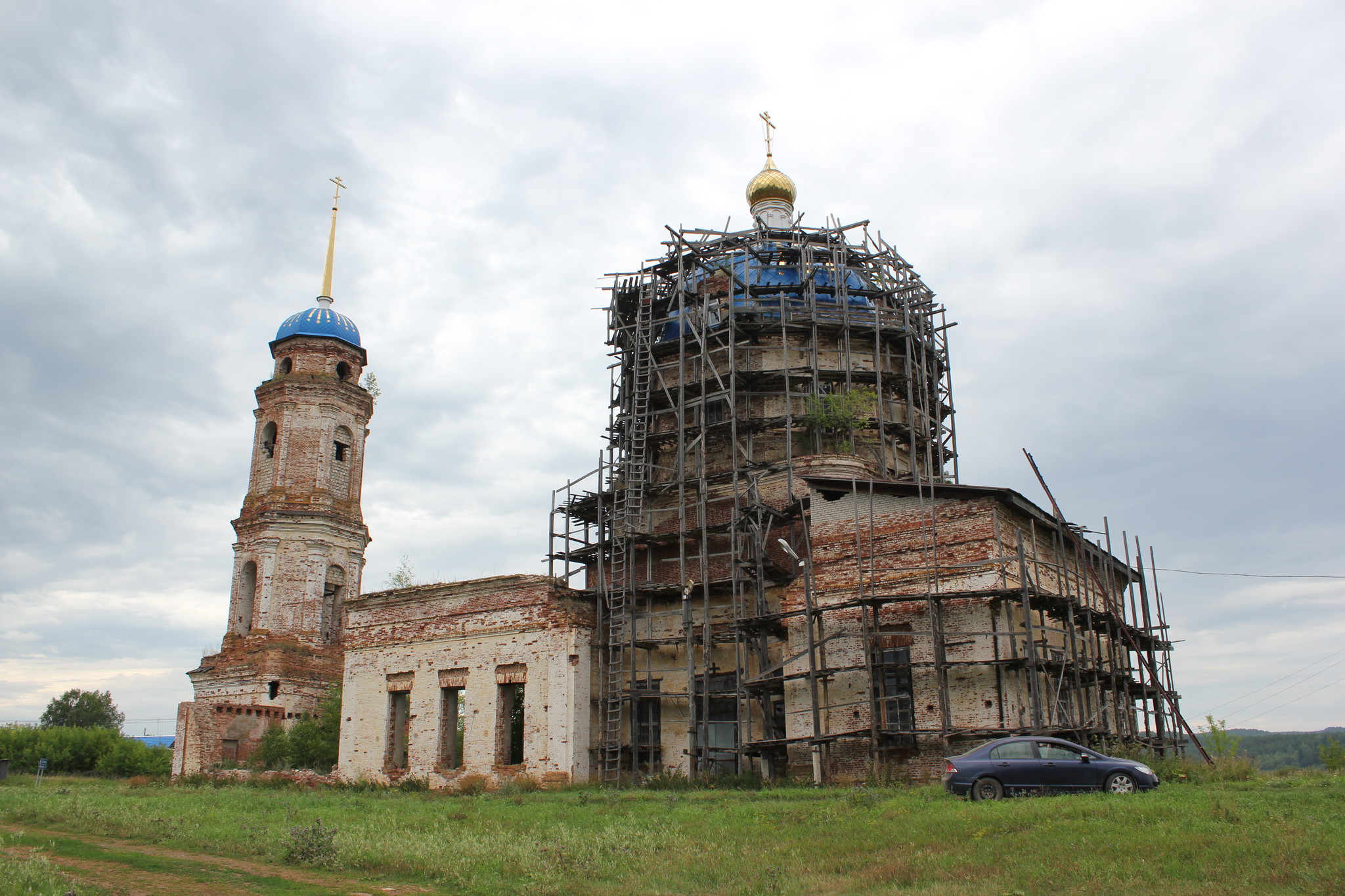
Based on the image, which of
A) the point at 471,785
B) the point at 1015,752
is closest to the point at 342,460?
the point at 471,785

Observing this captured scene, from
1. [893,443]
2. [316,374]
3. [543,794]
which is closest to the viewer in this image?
[543,794]

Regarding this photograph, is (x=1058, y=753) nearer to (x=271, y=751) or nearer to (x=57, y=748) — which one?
(x=271, y=751)

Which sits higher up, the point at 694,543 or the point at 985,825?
the point at 694,543

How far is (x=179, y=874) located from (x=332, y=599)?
2464 centimetres

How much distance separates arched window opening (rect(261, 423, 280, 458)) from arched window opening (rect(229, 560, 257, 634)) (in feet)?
12.8

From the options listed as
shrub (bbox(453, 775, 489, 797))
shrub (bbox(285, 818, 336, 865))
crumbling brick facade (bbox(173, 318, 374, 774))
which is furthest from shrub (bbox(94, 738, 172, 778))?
shrub (bbox(285, 818, 336, 865))

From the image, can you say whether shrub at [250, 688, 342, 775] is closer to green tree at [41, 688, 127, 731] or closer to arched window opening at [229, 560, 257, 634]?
arched window opening at [229, 560, 257, 634]

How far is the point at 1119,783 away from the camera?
13.6m

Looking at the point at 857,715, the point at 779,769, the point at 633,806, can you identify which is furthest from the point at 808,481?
the point at 633,806

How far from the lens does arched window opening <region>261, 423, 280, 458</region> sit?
35.2 meters

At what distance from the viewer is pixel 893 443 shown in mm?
27125

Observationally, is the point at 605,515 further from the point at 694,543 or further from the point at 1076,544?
the point at 1076,544

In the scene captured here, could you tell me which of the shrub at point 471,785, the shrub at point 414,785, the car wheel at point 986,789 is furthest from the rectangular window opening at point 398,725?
the car wheel at point 986,789

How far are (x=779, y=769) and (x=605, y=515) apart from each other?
8.15m
